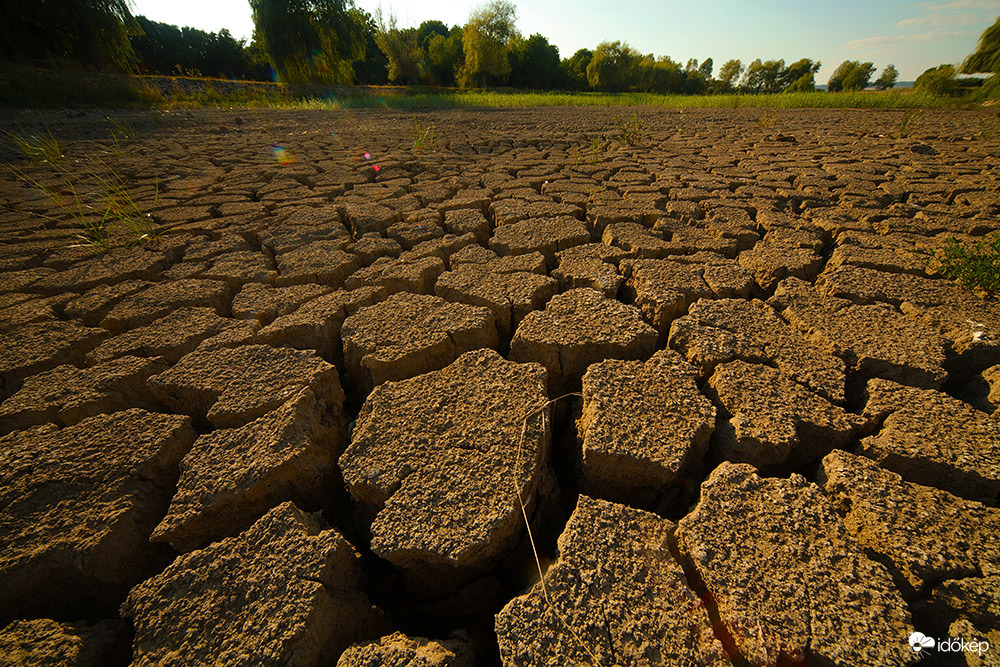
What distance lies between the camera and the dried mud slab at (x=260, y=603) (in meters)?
0.67

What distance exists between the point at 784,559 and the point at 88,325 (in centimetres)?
240

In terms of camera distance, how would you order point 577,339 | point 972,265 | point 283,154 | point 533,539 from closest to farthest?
1. point 533,539
2. point 577,339
3. point 972,265
4. point 283,154

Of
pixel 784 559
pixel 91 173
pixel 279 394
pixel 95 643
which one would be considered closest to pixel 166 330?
pixel 279 394

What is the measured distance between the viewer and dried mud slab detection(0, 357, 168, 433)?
111 cm

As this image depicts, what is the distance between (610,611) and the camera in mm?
672

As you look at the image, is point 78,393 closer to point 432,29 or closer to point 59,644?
point 59,644

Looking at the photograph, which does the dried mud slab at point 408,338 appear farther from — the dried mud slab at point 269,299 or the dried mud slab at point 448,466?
the dried mud slab at point 269,299

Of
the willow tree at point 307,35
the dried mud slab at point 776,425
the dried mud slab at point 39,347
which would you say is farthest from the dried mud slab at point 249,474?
the willow tree at point 307,35

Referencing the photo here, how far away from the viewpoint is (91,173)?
345 centimetres

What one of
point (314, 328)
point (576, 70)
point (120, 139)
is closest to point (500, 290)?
point (314, 328)

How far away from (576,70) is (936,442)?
43.5 metres

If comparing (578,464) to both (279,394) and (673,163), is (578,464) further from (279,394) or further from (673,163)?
(673,163)

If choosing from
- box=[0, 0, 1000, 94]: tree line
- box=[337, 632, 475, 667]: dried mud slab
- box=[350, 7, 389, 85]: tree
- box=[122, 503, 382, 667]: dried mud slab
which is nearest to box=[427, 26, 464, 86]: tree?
box=[0, 0, 1000, 94]: tree line

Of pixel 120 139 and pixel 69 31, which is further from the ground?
pixel 69 31
